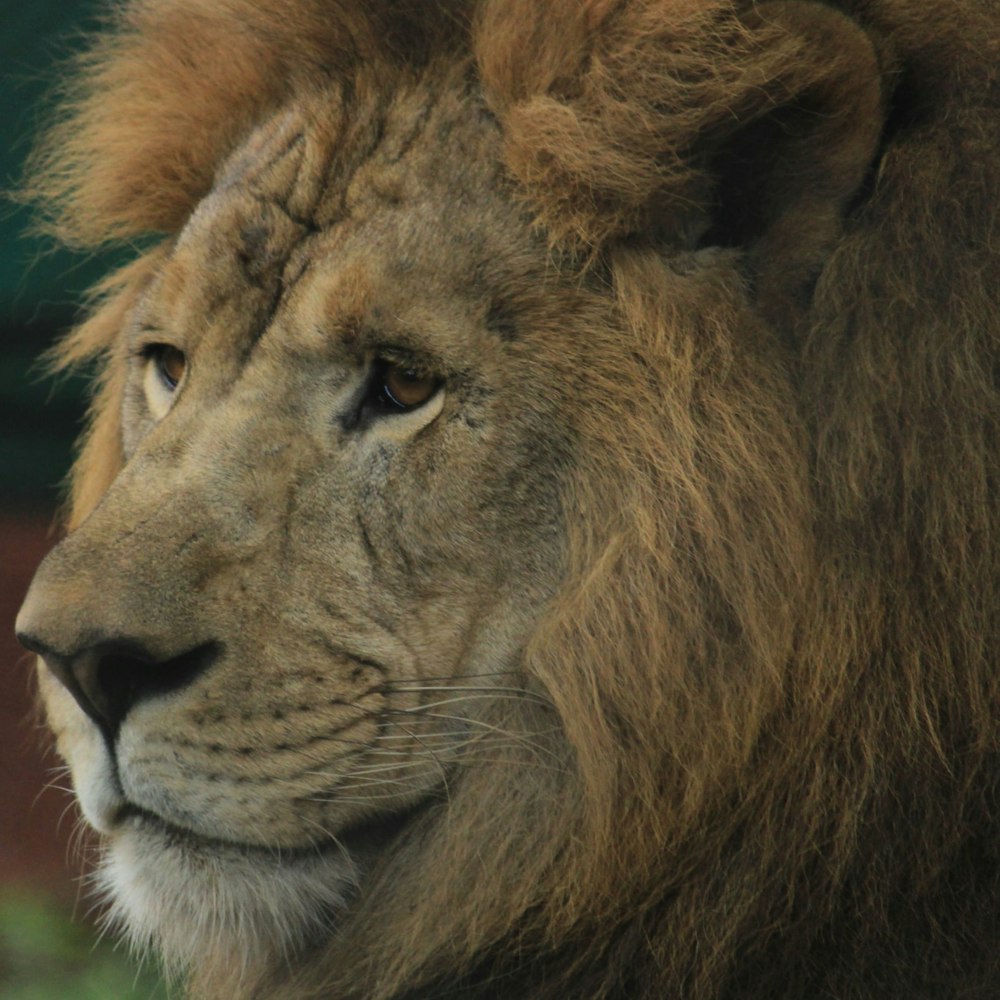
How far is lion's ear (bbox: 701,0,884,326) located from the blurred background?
216cm

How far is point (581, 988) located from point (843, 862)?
1.46ft

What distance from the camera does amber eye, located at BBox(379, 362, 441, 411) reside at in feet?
8.01

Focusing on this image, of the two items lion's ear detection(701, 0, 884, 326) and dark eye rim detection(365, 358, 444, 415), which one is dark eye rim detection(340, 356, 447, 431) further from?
lion's ear detection(701, 0, 884, 326)

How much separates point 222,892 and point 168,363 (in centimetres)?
106

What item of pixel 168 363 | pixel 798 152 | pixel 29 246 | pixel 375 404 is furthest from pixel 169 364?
pixel 29 246

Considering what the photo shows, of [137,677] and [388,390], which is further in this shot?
[388,390]

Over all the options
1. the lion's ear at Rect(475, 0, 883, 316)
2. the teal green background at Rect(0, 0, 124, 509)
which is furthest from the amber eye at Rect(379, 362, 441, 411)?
the teal green background at Rect(0, 0, 124, 509)

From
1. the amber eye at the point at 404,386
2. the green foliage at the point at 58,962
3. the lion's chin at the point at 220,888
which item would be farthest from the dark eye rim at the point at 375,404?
the green foliage at the point at 58,962

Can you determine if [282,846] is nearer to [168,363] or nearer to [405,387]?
[405,387]

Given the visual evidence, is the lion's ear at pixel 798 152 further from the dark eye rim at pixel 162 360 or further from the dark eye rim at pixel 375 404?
the dark eye rim at pixel 162 360

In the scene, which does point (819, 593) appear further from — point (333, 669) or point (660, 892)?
point (333, 669)

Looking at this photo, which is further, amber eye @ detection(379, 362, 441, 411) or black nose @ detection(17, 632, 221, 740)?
amber eye @ detection(379, 362, 441, 411)

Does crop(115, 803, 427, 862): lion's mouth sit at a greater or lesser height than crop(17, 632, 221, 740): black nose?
lesser

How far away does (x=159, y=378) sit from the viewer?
3021mm
